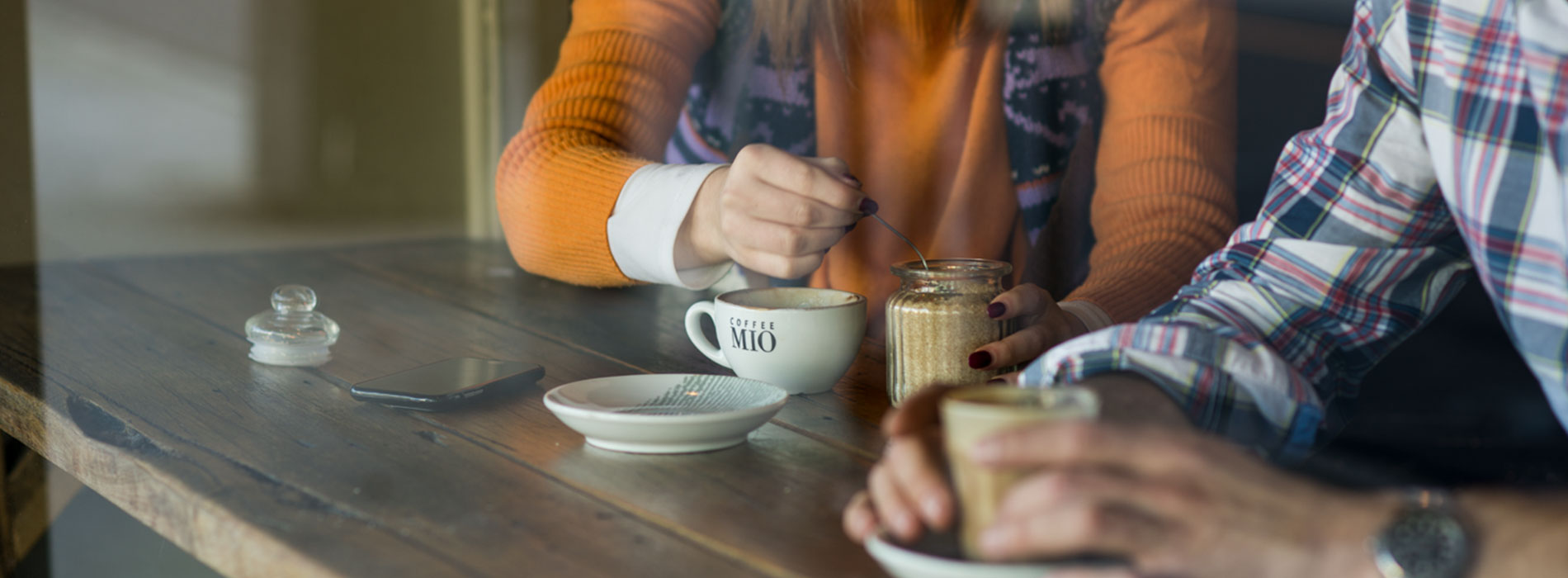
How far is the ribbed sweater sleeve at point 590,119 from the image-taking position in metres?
1.16

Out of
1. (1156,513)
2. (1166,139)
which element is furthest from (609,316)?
(1156,513)

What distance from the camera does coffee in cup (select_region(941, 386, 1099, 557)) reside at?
42 cm

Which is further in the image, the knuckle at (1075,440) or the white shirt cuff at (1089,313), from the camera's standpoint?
the white shirt cuff at (1089,313)

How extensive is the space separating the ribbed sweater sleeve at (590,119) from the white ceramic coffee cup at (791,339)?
0.33 m

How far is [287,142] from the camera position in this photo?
2113mm

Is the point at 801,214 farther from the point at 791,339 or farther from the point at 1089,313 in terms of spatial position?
the point at 1089,313

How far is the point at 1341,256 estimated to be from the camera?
27.7 inches

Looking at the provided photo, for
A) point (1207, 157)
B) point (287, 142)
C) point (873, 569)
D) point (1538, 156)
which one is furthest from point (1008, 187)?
point (287, 142)

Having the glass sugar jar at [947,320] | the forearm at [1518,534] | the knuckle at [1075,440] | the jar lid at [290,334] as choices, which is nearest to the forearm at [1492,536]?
the forearm at [1518,534]

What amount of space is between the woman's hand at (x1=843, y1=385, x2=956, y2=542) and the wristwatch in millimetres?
161

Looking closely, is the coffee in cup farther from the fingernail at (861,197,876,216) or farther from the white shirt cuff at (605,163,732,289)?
the white shirt cuff at (605,163,732,289)

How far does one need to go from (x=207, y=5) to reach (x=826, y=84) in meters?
1.29

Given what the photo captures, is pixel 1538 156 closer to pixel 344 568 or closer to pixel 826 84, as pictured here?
pixel 344 568

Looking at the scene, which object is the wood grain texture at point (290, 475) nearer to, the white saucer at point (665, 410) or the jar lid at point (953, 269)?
the white saucer at point (665, 410)
